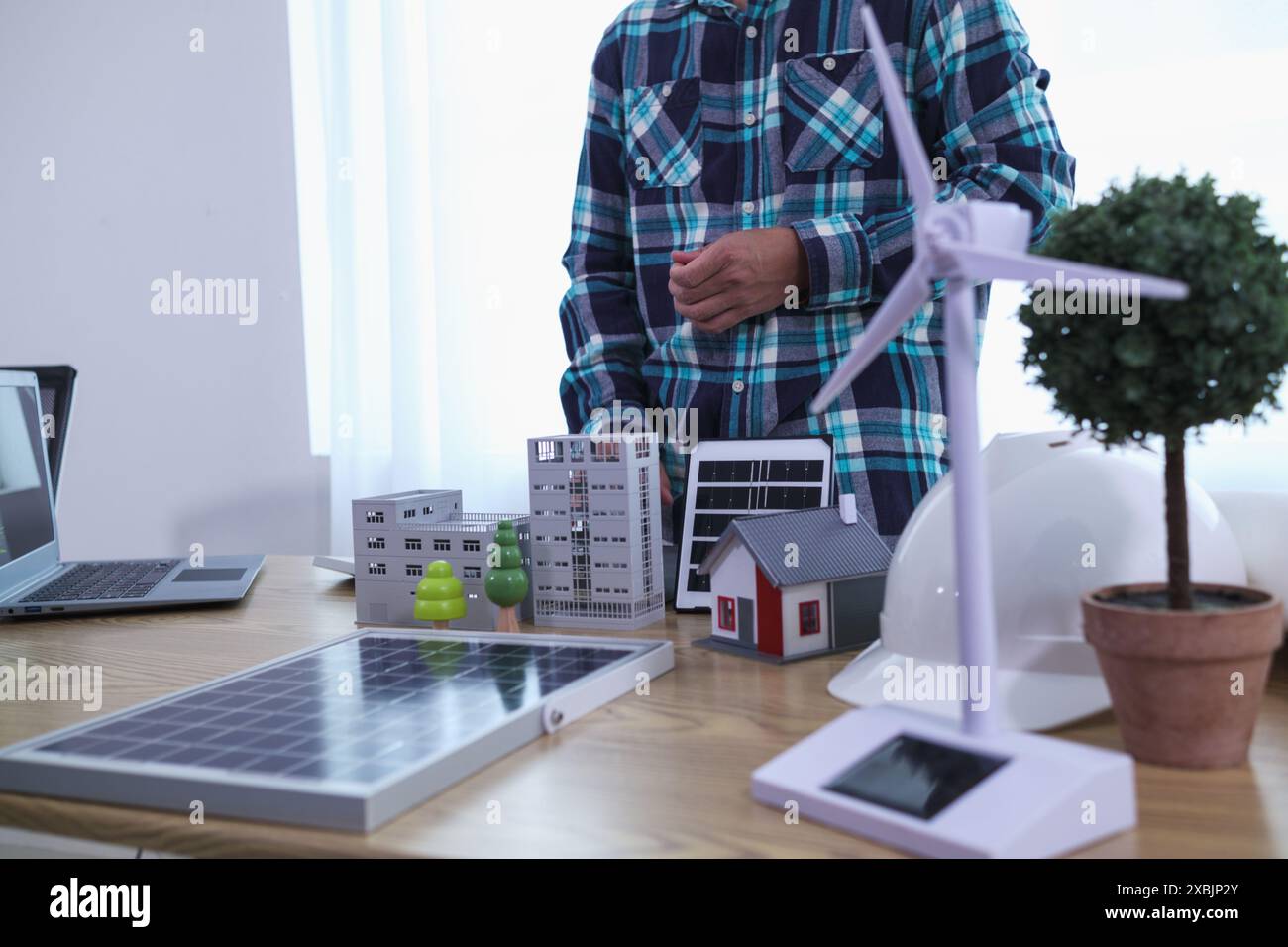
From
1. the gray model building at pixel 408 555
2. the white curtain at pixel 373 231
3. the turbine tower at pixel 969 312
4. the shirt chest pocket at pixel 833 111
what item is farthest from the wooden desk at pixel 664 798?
the white curtain at pixel 373 231

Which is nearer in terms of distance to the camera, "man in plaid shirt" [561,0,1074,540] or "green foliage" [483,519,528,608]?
"green foliage" [483,519,528,608]

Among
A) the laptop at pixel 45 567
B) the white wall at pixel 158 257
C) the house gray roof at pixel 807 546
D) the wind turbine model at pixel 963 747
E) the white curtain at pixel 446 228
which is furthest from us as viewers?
the white wall at pixel 158 257

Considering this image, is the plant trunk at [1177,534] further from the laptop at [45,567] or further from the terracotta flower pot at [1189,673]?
the laptop at [45,567]

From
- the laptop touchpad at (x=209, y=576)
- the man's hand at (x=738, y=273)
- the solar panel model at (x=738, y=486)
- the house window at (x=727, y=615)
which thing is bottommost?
the laptop touchpad at (x=209, y=576)

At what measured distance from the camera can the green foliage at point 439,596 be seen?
1035 millimetres

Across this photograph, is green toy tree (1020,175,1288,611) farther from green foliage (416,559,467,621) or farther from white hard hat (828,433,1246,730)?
green foliage (416,559,467,621)

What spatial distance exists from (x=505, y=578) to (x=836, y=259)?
1.89 feet

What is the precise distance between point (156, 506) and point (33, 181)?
1.13 m

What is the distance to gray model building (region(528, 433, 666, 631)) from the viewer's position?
41.4 inches

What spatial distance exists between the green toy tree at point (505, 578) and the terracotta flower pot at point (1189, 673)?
1.86 feet

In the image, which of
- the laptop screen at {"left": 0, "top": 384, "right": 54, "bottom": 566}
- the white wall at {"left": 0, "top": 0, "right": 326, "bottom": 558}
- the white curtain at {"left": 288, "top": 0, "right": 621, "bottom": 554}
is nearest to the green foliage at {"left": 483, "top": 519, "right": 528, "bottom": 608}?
the laptop screen at {"left": 0, "top": 384, "right": 54, "bottom": 566}

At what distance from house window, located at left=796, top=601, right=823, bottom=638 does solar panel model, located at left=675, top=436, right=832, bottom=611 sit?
0.16 m
